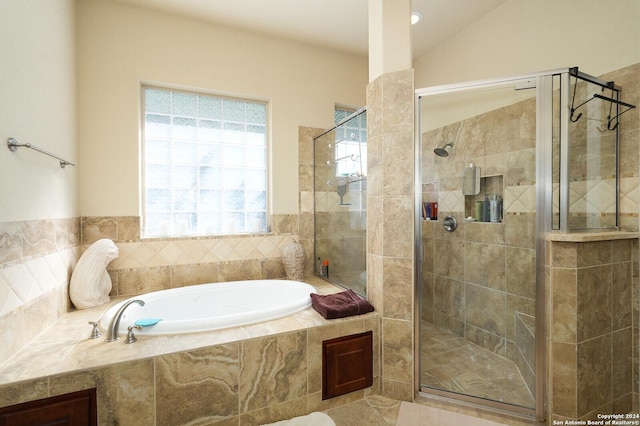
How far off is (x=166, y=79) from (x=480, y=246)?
10.0 feet

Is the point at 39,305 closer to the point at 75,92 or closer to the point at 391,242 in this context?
the point at 75,92

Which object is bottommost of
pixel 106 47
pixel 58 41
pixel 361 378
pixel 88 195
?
pixel 361 378

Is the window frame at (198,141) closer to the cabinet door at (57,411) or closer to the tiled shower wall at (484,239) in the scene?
the cabinet door at (57,411)

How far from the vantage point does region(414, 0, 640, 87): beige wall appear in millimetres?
1759

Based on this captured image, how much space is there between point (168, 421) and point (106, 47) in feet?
8.97

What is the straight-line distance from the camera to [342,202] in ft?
8.43

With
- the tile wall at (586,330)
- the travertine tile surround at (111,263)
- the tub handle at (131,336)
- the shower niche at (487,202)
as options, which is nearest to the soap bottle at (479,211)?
the shower niche at (487,202)

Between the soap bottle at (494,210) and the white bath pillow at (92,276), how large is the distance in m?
2.95

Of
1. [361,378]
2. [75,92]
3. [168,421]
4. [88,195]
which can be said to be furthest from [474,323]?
[75,92]

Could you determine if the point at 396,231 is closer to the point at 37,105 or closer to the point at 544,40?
the point at 544,40

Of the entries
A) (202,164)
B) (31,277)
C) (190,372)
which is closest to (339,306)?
(190,372)

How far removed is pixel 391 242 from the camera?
1810mm

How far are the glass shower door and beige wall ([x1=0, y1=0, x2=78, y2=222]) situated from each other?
2.26 meters

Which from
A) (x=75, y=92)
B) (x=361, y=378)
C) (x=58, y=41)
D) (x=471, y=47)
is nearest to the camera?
(x=361, y=378)
